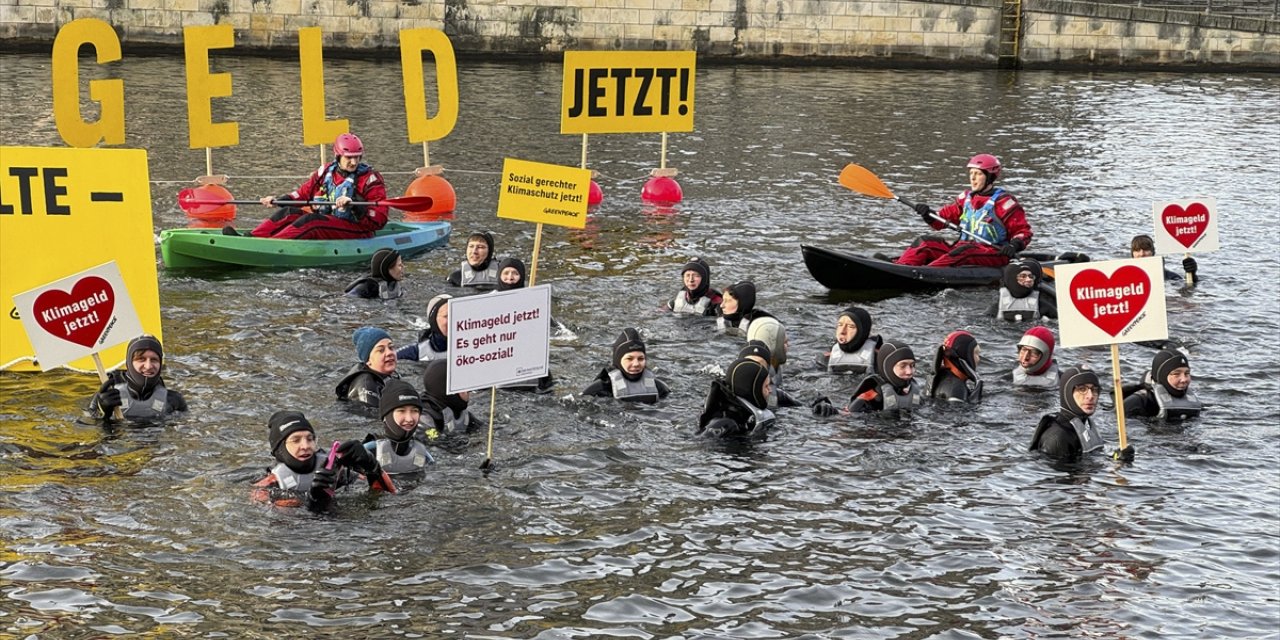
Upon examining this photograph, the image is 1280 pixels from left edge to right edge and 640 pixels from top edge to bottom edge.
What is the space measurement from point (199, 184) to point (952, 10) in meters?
29.8

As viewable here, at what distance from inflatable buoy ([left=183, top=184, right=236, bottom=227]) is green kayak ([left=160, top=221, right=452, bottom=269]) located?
223cm

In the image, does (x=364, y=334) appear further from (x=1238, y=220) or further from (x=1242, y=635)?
(x=1238, y=220)

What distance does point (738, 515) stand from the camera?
14.2 metres

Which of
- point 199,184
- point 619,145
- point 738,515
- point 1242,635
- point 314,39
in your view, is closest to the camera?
point 1242,635

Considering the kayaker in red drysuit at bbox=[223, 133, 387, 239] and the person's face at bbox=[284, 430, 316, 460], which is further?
the kayaker in red drysuit at bbox=[223, 133, 387, 239]

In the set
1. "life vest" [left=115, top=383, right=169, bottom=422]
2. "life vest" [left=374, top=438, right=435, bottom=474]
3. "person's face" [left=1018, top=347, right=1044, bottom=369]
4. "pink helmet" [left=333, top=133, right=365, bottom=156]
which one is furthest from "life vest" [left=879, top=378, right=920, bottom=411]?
"pink helmet" [left=333, top=133, right=365, bottom=156]

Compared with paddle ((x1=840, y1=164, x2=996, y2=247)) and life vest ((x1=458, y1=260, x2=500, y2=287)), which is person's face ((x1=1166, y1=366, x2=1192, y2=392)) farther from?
life vest ((x1=458, y1=260, x2=500, y2=287))

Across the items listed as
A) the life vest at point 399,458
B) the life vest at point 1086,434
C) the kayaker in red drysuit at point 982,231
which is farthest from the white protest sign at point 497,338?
the kayaker in red drysuit at point 982,231

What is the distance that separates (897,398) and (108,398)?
8.23 metres

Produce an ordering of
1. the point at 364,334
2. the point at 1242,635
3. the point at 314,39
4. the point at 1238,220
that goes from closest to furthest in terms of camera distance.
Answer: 1. the point at 1242,635
2. the point at 364,334
3. the point at 314,39
4. the point at 1238,220

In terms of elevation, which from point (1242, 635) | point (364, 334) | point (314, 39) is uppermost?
point (314, 39)

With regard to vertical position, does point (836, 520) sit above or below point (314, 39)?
below

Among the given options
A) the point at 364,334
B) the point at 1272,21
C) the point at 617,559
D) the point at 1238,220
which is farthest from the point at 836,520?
the point at 1272,21

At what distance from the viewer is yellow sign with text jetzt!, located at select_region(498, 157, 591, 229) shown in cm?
1914
